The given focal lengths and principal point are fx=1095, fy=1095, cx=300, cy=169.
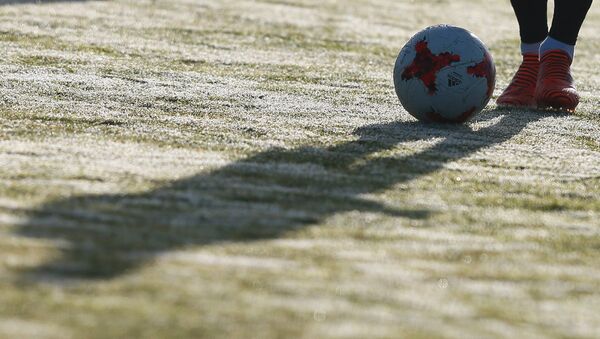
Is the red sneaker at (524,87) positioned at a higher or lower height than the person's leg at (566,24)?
lower

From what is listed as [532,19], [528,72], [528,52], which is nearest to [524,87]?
[528,72]

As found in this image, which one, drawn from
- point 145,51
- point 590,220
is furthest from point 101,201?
point 145,51

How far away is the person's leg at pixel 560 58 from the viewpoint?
5.74 m

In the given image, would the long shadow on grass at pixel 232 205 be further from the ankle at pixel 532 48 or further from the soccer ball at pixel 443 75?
the ankle at pixel 532 48

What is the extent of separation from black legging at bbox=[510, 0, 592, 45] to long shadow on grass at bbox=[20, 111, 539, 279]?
1.34 metres

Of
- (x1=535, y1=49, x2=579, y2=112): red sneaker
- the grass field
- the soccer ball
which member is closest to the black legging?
(x1=535, y1=49, x2=579, y2=112): red sneaker

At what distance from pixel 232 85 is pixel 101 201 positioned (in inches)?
102

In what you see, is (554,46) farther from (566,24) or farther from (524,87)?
(524,87)

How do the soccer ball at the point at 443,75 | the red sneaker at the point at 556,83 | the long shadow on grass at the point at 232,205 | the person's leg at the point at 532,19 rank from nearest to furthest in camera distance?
the long shadow on grass at the point at 232,205, the soccer ball at the point at 443,75, the red sneaker at the point at 556,83, the person's leg at the point at 532,19

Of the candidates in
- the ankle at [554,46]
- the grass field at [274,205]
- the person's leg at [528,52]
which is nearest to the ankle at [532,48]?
the person's leg at [528,52]

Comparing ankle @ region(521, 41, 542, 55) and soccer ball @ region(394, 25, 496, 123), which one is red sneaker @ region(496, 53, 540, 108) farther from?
soccer ball @ region(394, 25, 496, 123)

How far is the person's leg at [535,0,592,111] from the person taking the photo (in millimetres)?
5738

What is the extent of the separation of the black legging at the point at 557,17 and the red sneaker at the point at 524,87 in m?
0.15

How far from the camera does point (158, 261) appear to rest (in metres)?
2.94
